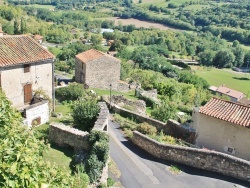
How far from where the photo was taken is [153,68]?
282ft

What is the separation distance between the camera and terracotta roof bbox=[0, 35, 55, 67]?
22172 mm

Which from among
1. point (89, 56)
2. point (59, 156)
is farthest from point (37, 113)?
point (89, 56)

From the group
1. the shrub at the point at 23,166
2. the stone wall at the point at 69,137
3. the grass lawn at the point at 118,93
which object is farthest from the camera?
the grass lawn at the point at 118,93

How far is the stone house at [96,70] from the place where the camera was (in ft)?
133

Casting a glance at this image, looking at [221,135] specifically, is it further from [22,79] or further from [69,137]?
[22,79]

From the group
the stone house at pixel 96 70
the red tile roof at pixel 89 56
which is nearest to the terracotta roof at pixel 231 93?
the stone house at pixel 96 70

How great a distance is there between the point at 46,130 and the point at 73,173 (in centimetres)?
657

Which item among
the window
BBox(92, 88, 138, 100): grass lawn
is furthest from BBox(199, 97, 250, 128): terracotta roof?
BBox(92, 88, 138, 100): grass lawn

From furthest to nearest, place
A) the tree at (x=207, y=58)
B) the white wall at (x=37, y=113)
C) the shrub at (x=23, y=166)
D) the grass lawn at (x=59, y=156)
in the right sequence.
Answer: the tree at (x=207, y=58) < the white wall at (x=37, y=113) < the grass lawn at (x=59, y=156) < the shrub at (x=23, y=166)

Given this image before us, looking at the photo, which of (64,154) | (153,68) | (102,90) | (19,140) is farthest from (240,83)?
(19,140)

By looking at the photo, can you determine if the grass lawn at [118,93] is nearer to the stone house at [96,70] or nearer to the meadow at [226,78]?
the stone house at [96,70]


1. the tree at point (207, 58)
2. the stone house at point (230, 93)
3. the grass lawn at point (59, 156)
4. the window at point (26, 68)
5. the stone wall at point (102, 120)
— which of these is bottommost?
the tree at point (207, 58)

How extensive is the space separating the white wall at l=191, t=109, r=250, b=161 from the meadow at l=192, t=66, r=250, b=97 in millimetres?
73489

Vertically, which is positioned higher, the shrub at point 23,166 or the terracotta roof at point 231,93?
the shrub at point 23,166
